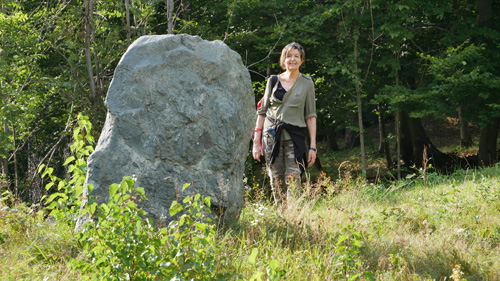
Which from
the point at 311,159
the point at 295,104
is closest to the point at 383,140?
the point at 311,159

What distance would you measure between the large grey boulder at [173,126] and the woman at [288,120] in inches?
21.4

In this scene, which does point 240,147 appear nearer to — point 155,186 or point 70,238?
point 155,186

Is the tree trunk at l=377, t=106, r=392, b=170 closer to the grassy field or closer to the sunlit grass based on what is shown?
the grassy field

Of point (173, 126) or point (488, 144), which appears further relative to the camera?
point (488, 144)

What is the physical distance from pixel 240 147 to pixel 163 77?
1.03 m

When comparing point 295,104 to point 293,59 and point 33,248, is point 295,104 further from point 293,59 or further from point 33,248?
point 33,248

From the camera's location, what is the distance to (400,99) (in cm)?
1039

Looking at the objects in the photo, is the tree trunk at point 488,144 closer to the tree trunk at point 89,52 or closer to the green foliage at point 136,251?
the tree trunk at point 89,52

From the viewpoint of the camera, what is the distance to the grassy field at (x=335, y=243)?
363 cm

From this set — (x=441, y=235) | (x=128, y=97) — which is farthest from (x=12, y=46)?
(x=441, y=235)

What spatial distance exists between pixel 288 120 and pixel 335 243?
1.67 metres

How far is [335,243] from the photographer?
4027mm

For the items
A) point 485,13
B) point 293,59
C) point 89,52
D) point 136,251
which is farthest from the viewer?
point 485,13

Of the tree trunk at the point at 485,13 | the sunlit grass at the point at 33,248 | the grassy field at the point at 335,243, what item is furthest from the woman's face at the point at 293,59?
the tree trunk at the point at 485,13
